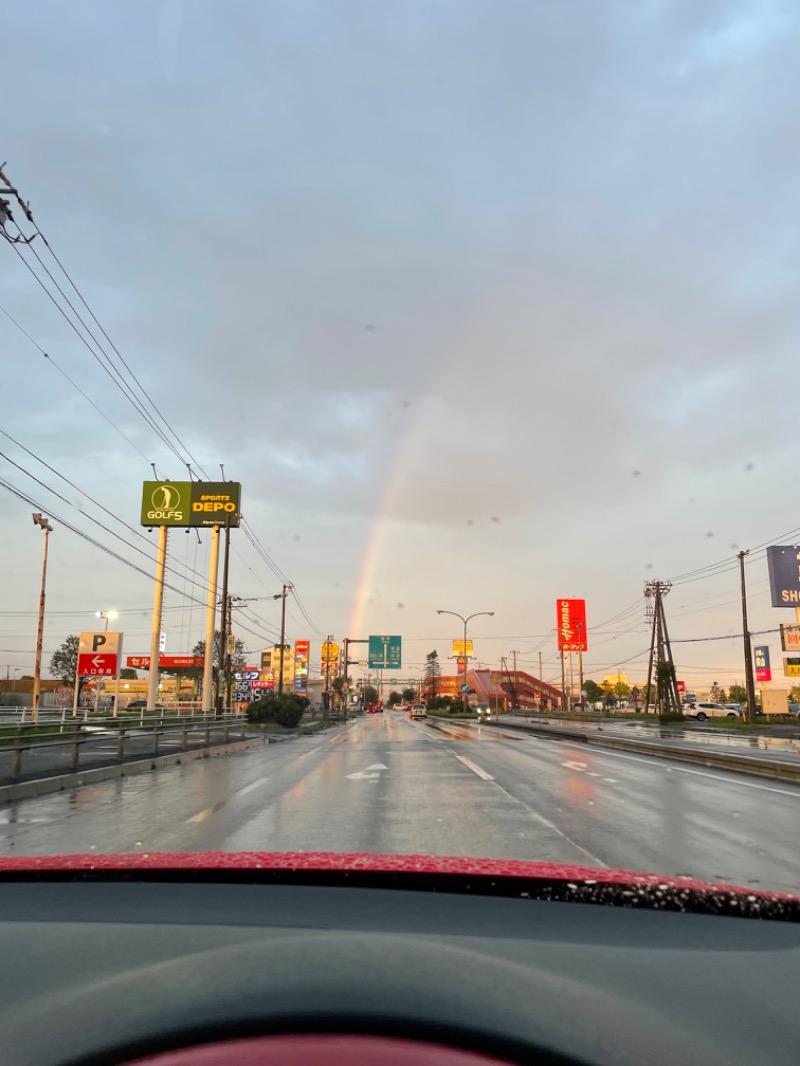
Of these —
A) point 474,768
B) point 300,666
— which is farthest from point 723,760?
point 300,666

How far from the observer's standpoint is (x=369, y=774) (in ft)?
Answer: 56.1

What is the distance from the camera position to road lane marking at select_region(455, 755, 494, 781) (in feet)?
52.4

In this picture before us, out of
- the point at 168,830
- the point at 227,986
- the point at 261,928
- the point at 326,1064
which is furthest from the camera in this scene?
the point at 168,830

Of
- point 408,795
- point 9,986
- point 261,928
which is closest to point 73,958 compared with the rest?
point 9,986

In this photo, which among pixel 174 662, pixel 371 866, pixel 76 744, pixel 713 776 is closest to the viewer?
pixel 371 866

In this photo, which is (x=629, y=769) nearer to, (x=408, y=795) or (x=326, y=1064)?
(x=408, y=795)

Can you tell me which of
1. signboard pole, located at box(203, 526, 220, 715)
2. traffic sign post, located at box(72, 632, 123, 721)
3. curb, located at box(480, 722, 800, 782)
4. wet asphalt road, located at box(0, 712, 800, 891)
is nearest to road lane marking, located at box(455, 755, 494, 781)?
wet asphalt road, located at box(0, 712, 800, 891)

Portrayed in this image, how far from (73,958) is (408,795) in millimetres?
12063

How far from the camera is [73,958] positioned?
155 cm

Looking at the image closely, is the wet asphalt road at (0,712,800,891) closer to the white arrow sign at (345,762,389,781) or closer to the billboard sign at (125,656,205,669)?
the white arrow sign at (345,762,389,781)

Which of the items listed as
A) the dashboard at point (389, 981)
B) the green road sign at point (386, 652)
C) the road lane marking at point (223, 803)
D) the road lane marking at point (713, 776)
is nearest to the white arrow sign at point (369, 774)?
the road lane marking at point (223, 803)

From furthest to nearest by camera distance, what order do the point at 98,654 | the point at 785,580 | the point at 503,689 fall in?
the point at 503,689, the point at 785,580, the point at 98,654

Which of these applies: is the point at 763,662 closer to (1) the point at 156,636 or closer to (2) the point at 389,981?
(1) the point at 156,636

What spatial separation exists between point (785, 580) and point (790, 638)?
9.17 meters
